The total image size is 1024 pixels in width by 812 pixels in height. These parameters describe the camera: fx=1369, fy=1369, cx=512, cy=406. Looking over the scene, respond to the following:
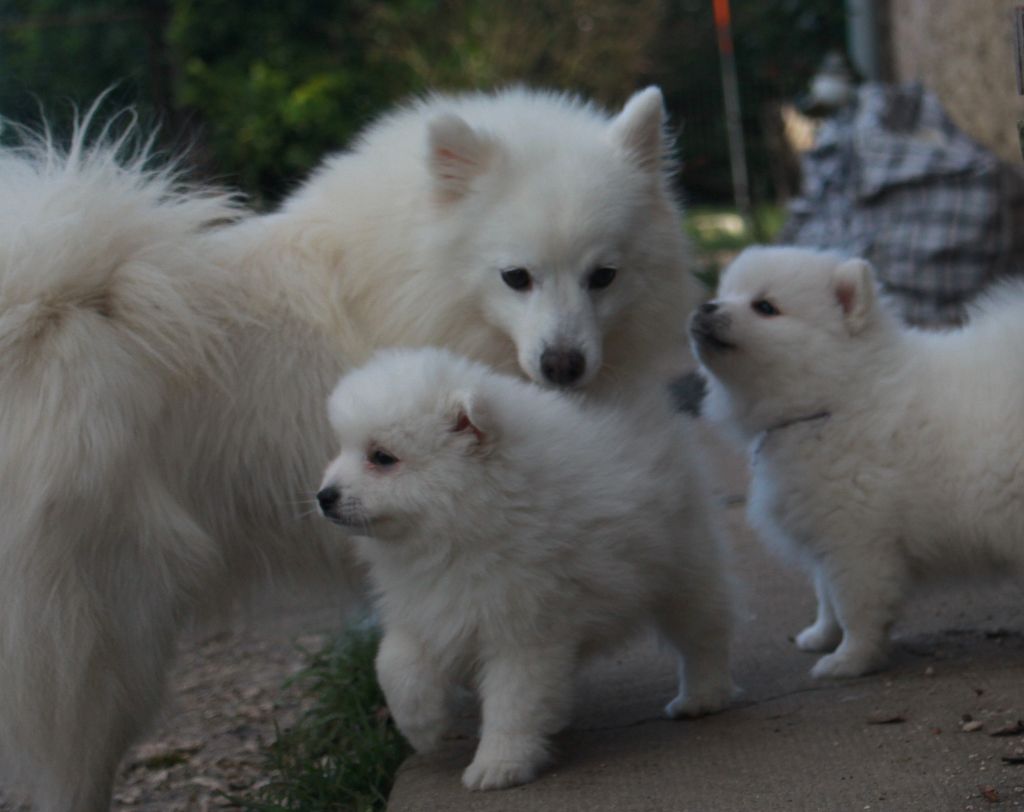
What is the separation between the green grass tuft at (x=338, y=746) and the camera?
3.85 meters

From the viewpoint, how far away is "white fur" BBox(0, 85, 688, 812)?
327 cm

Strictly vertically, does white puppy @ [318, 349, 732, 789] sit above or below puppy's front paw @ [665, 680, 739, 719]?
above

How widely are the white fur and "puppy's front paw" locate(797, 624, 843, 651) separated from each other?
1018 mm

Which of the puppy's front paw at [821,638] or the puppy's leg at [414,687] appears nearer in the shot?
the puppy's leg at [414,687]

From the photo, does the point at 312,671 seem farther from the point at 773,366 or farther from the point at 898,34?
the point at 898,34

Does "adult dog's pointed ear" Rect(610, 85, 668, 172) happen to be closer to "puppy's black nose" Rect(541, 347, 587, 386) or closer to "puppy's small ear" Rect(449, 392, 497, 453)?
"puppy's black nose" Rect(541, 347, 587, 386)

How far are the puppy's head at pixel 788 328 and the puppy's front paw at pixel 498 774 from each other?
139 centimetres

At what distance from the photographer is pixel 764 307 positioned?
412 centimetres

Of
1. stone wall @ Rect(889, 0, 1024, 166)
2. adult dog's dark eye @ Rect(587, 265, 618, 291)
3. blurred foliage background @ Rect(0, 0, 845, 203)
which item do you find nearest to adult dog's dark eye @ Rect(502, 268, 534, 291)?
adult dog's dark eye @ Rect(587, 265, 618, 291)

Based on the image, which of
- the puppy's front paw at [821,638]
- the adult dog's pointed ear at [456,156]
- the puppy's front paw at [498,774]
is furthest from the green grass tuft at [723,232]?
the puppy's front paw at [498,774]

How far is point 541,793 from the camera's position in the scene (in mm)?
3260

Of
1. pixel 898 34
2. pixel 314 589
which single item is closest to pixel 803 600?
pixel 314 589

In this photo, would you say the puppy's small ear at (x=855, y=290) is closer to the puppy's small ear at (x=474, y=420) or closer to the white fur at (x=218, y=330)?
the white fur at (x=218, y=330)

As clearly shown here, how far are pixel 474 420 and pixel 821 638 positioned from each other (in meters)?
1.65
